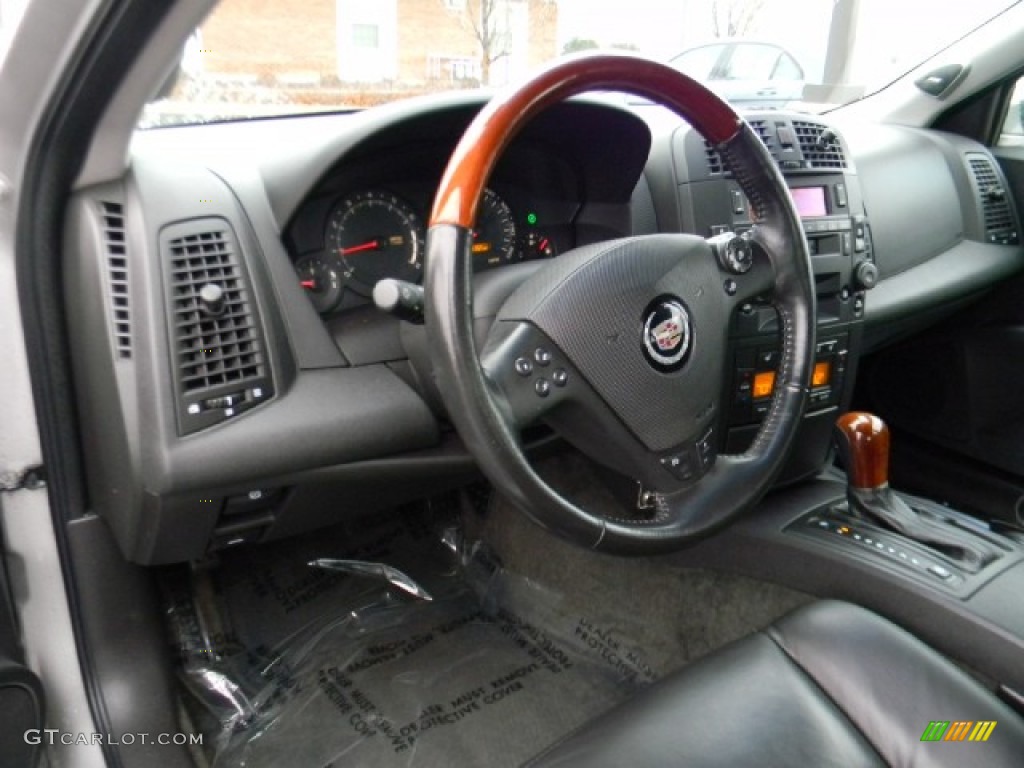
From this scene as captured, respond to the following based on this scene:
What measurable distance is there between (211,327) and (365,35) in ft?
1.75

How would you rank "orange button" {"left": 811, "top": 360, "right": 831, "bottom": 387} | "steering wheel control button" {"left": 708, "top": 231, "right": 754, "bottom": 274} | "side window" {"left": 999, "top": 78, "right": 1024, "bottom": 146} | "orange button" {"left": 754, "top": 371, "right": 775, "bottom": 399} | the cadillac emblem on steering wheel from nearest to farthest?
the cadillac emblem on steering wheel
"steering wheel control button" {"left": 708, "top": 231, "right": 754, "bottom": 274}
"orange button" {"left": 754, "top": 371, "right": 775, "bottom": 399}
"orange button" {"left": 811, "top": 360, "right": 831, "bottom": 387}
"side window" {"left": 999, "top": 78, "right": 1024, "bottom": 146}

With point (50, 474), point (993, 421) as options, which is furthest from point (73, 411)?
point (993, 421)

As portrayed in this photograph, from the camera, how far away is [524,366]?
3.33 ft

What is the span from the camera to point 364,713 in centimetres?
169

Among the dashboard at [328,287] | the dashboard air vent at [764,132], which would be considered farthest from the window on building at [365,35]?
the dashboard air vent at [764,132]

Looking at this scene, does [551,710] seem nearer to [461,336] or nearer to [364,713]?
[364,713]

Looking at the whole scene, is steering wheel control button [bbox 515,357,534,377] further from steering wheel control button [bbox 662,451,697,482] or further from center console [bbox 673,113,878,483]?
center console [bbox 673,113,878,483]

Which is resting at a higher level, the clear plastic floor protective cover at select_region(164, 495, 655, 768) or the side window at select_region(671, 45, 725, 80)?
the side window at select_region(671, 45, 725, 80)

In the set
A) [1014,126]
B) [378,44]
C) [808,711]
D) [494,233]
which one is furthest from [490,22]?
[1014,126]

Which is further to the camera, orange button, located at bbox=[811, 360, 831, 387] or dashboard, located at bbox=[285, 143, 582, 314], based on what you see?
orange button, located at bbox=[811, 360, 831, 387]

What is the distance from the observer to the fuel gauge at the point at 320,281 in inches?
55.8

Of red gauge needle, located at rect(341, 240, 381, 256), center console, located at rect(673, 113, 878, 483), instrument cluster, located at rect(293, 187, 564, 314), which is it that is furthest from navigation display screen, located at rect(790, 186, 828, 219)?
red gauge needle, located at rect(341, 240, 381, 256)

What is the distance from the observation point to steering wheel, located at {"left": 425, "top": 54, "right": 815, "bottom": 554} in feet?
3.00

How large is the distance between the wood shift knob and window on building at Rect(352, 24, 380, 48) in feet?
3.16
